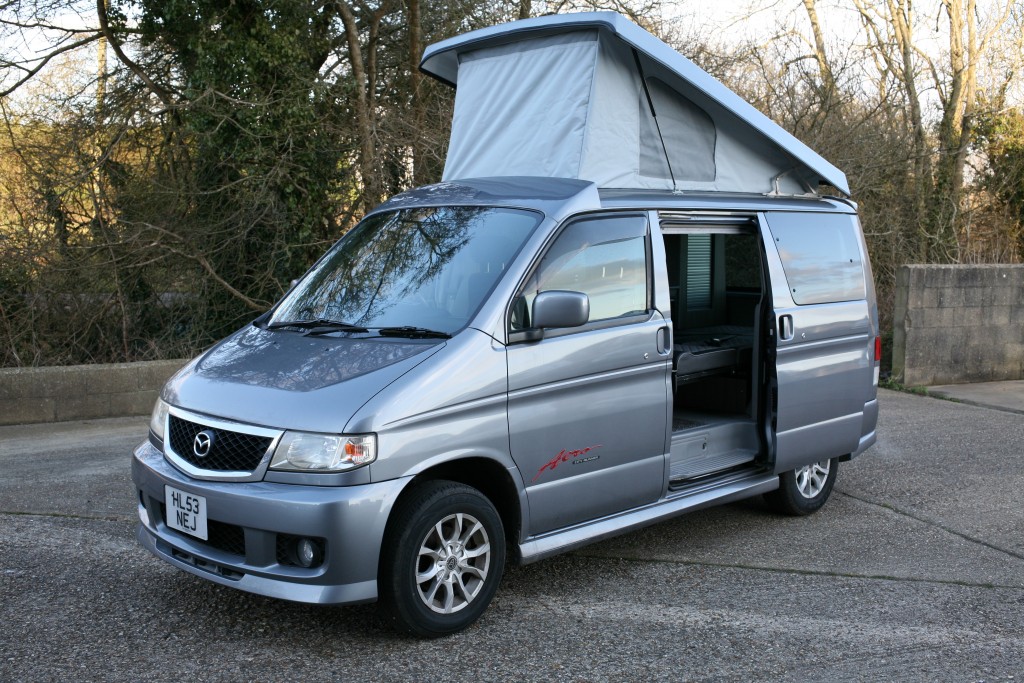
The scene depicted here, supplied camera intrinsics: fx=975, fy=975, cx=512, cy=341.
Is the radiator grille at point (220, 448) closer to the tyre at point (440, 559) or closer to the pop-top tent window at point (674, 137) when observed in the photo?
the tyre at point (440, 559)

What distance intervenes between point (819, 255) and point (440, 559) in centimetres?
334

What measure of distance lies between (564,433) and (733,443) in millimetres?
1777

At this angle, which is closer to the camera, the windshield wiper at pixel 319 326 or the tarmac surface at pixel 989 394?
the windshield wiper at pixel 319 326

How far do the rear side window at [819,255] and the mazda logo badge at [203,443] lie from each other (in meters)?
Answer: 3.52

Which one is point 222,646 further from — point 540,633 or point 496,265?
point 496,265

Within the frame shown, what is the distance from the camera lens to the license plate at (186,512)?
4156 mm

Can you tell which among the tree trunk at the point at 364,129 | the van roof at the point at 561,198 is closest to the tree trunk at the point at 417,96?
the tree trunk at the point at 364,129

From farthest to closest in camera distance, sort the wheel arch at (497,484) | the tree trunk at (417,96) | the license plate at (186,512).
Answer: the tree trunk at (417,96), the wheel arch at (497,484), the license plate at (186,512)

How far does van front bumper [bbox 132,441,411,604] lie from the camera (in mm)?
3881

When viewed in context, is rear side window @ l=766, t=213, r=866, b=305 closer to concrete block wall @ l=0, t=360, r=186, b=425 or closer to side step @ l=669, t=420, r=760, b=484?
side step @ l=669, t=420, r=760, b=484

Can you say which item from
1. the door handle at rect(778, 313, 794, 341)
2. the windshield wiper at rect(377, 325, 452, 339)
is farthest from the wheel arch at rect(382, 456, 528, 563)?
the door handle at rect(778, 313, 794, 341)

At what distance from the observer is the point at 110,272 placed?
10750 millimetres

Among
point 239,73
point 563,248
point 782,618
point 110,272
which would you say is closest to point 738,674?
point 782,618

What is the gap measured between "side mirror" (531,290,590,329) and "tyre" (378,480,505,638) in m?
0.83
